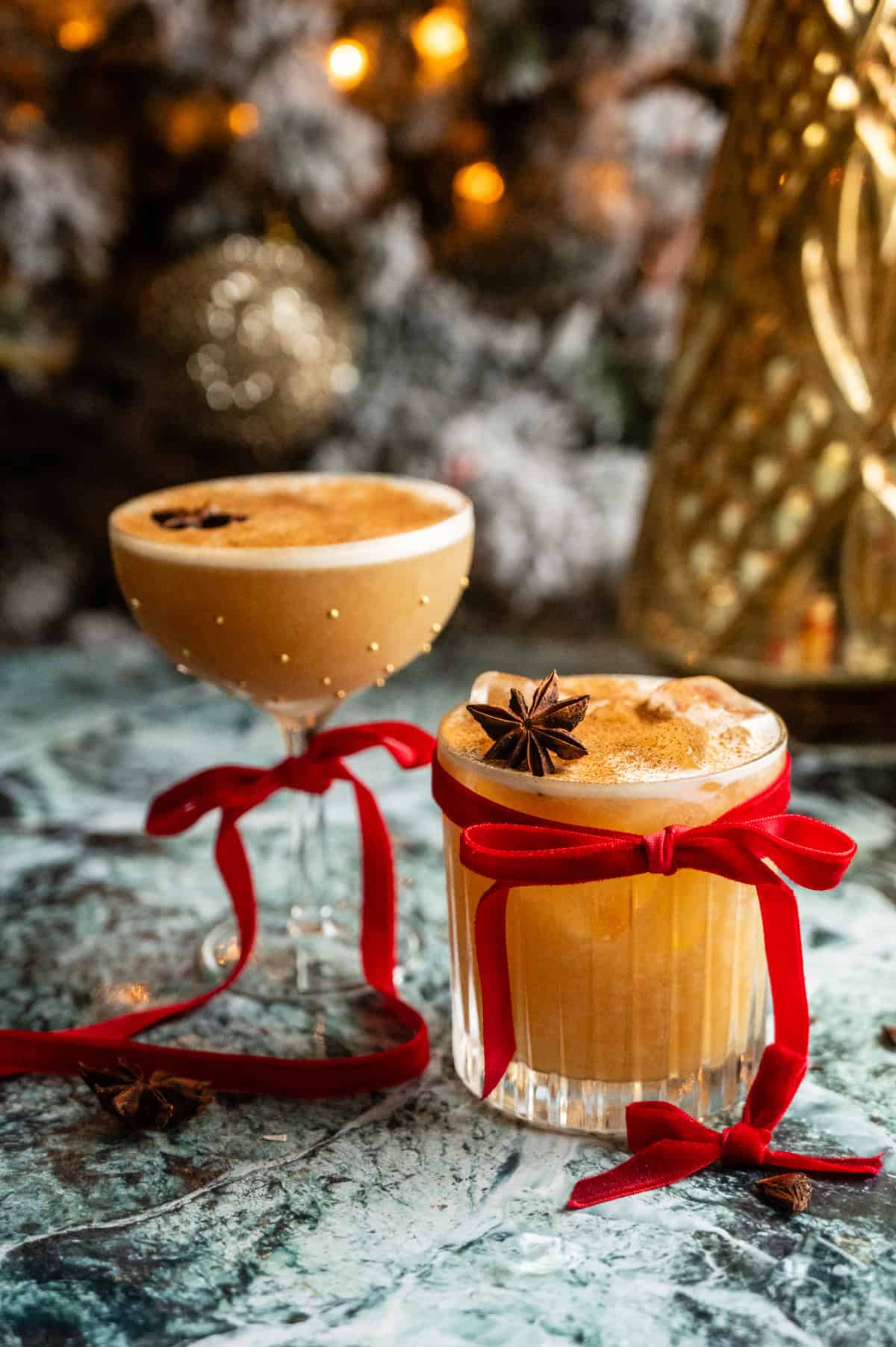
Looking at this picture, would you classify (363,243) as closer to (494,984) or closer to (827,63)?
(827,63)

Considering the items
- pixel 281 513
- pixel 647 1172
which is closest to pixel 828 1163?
pixel 647 1172

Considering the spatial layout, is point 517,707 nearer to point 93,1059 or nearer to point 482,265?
point 93,1059

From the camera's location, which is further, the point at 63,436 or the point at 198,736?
the point at 63,436

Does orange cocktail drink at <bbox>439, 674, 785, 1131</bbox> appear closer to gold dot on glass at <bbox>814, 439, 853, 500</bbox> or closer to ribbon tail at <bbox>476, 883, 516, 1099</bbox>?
ribbon tail at <bbox>476, 883, 516, 1099</bbox>

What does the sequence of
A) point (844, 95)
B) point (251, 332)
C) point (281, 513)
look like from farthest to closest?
A: point (251, 332) < point (844, 95) < point (281, 513)

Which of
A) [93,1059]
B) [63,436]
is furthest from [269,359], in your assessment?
[93,1059]

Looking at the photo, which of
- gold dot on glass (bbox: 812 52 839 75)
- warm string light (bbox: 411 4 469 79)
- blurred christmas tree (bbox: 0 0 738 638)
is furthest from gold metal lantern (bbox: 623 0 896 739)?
warm string light (bbox: 411 4 469 79)
